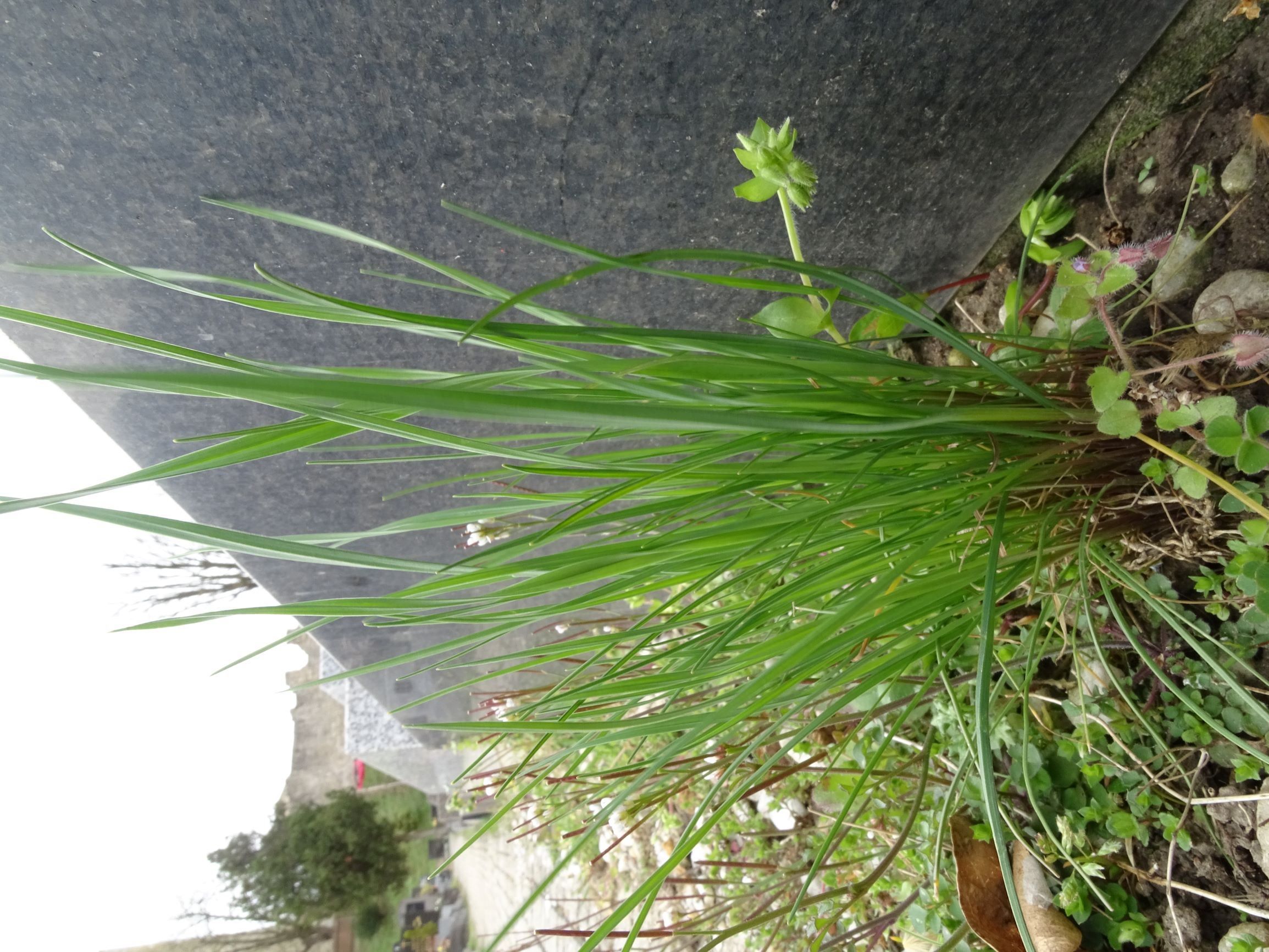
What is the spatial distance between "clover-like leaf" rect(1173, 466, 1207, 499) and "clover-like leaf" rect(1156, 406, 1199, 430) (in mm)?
37

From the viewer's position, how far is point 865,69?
730mm

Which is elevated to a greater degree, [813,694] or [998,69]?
[998,69]

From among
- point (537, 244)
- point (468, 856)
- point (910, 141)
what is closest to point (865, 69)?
point (910, 141)

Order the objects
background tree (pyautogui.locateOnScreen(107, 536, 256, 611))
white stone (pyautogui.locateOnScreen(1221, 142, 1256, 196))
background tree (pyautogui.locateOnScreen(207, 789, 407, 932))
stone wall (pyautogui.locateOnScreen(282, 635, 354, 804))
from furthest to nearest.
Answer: stone wall (pyautogui.locateOnScreen(282, 635, 354, 804)) → background tree (pyautogui.locateOnScreen(207, 789, 407, 932)) → background tree (pyautogui.locateOnScreen(107, 536, 256, 611)) → white stone (pyautogui.locateOnScreen(1221, 142, 1256, 196))

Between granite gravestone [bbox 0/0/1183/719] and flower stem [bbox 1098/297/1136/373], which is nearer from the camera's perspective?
flower stem [bbox 1098/297/1136/373]

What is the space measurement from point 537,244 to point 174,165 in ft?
1.16

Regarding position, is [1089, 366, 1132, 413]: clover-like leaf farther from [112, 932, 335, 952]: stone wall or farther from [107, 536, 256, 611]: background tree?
[112, 932, 335, 952]: stone wall

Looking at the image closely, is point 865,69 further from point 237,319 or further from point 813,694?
point 237,319

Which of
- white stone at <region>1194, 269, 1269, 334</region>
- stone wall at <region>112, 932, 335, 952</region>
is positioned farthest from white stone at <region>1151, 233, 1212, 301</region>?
stone wall at <region>112, 932, 335, 952</region>

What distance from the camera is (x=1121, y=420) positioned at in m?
0.49

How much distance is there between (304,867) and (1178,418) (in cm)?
432

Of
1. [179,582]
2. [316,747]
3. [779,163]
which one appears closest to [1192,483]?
[779,163]

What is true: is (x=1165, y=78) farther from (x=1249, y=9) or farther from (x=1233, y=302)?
(x=1233, y=302)

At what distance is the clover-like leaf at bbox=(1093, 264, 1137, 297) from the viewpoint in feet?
1.62
